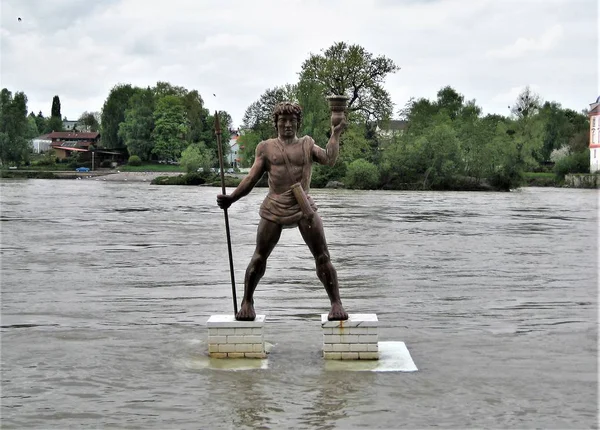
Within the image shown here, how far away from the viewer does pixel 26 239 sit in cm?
2544

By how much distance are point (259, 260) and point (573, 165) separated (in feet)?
344

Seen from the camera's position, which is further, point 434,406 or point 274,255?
point 274,255

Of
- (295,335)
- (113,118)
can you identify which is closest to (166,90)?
(113,118)

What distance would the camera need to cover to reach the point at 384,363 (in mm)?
8938

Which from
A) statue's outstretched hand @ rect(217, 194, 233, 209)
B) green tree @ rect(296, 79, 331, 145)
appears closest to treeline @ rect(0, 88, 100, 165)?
green tree @ rect(296, 79, 331, 145)

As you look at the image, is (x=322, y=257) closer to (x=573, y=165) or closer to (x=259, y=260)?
(x=259, y=260)

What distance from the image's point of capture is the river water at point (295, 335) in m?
7.38

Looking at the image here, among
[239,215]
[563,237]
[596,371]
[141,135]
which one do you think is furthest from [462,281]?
[141,135]

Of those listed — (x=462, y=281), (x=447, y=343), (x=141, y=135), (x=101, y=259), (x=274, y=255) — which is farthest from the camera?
(x=141, y=135)

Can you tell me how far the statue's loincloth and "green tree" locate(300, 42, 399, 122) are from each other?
253 ft

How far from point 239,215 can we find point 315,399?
3197 cm

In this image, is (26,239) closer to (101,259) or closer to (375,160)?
(101,259)

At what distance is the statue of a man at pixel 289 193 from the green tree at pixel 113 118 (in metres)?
134

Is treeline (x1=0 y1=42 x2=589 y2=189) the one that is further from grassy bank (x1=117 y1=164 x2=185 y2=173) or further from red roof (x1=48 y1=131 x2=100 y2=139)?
red roof (x1=48 y1=131 x2=100 y2=139)
